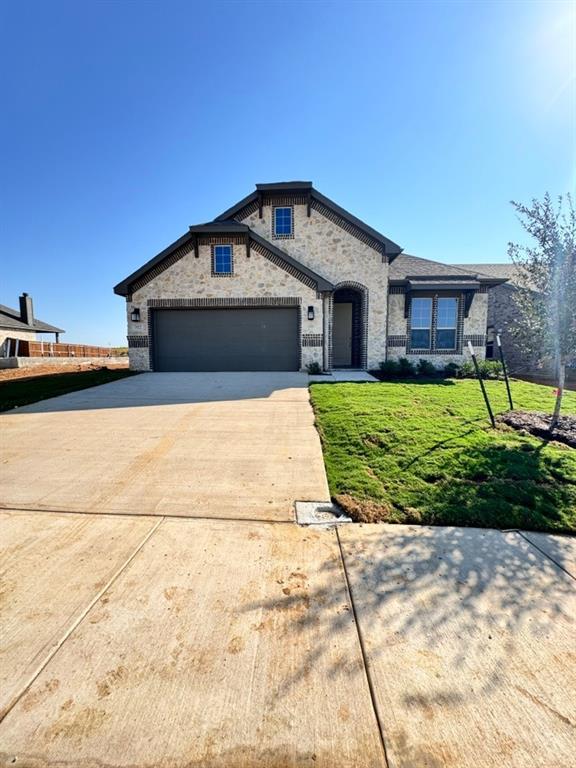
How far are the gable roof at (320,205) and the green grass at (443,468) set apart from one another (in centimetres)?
997

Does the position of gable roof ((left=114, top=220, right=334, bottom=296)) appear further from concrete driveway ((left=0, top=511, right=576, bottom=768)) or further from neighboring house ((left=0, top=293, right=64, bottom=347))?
neighboring house ((left=0, top=293, right=64, bottom=347))

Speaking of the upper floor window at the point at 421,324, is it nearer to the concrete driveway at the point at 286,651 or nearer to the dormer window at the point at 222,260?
the dormer window at the point at 222,260

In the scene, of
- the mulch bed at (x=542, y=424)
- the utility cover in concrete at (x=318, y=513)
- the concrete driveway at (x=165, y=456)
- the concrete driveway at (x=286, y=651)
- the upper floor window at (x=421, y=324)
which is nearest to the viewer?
the concrete driveway at (x=286, y=651)

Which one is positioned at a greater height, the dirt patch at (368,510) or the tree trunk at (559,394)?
the tree trunk at (559,394)

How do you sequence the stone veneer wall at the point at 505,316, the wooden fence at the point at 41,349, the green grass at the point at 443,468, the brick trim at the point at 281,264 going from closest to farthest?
1. the green grass at the point at 443,468
2. the brick trim at the point at 281,264
3. the stone veneer wall at the point at 505,316
4. the wooden fence at the point at 41,349

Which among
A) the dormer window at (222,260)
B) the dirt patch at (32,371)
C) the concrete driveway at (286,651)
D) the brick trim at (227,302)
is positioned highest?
the dormer window at (222,260)

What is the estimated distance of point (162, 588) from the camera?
249 centimetres

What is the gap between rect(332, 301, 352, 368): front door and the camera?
58.1ft

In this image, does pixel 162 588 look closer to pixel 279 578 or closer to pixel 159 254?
pixel 279 578

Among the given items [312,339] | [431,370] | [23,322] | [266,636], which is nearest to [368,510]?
[266,636]

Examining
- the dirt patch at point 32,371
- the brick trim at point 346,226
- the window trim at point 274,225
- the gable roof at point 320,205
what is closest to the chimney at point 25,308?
the dirt patch at point 32,371

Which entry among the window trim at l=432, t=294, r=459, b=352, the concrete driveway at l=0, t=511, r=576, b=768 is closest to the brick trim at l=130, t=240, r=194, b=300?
the window trim at l=432, t=294, r=459, b=352

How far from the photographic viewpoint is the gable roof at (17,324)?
1111 inches

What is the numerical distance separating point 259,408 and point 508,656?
6357mm
